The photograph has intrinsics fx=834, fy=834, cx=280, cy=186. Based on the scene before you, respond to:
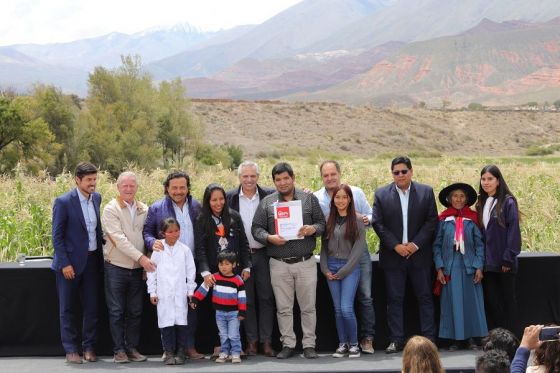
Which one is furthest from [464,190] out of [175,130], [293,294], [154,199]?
[175,130]

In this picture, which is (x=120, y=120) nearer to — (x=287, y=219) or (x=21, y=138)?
(x=21, y=138)

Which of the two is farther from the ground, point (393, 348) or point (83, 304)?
point (83, 304)

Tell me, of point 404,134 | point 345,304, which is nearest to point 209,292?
point 345,304

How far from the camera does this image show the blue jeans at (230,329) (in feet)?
22.5

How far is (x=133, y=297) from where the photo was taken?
7031 mm

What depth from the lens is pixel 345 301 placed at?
700cm

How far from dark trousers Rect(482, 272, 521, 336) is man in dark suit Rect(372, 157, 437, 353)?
0.53 meters

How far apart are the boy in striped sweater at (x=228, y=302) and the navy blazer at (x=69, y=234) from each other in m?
1.00

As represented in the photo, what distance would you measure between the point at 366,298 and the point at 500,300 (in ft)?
→ 3.96

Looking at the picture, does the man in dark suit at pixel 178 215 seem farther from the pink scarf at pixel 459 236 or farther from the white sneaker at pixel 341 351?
the pink scarf at pixel 459 236

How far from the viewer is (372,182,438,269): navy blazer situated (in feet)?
23.3

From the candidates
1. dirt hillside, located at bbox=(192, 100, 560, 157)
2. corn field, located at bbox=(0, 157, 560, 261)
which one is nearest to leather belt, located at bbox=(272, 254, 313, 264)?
corn field, located at bbox=(0, 157, 560, 261)

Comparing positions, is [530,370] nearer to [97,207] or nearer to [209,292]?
[209,292]

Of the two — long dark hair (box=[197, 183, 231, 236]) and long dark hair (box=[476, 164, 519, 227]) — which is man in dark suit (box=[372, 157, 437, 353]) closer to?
long dark hair (box=[476, 164, 519, 227])
